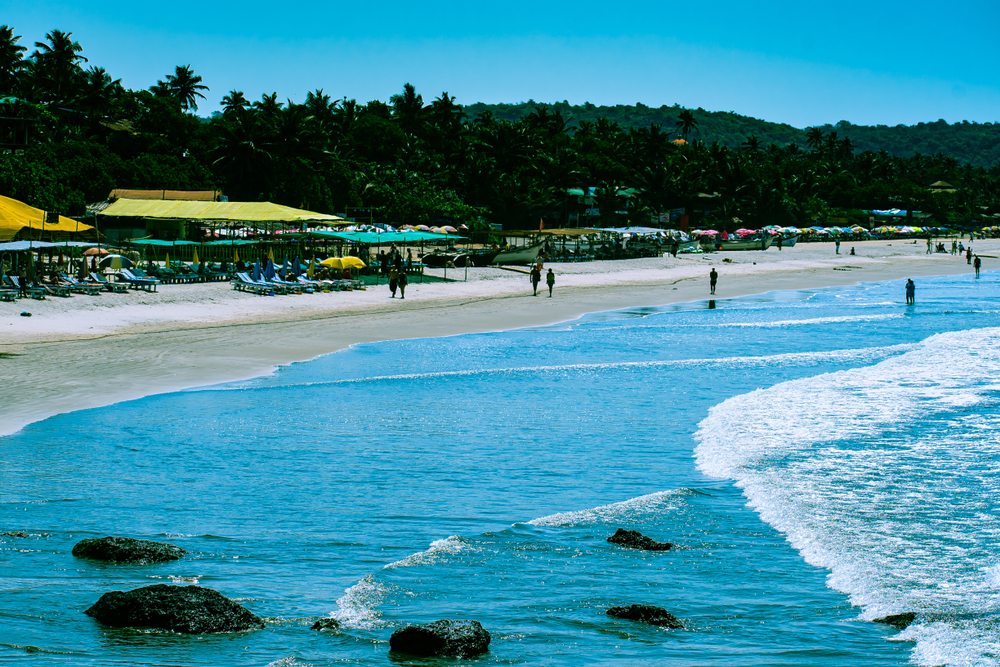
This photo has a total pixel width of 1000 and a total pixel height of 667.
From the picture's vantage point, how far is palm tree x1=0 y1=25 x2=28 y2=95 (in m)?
73.3

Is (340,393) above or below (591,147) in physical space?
below

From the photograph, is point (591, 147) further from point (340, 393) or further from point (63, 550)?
point (63, 550)

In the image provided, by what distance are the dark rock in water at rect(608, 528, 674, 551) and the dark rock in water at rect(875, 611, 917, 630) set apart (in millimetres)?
2489

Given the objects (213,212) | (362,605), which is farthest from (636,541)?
(213,212)

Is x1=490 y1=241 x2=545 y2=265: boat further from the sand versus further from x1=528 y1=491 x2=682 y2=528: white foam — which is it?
x1=528 y1=491 x2=682 y2=528: white foam

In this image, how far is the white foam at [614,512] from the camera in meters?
11.4

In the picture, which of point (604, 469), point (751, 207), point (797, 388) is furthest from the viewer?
point (751, 207)

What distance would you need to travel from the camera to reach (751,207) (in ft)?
368

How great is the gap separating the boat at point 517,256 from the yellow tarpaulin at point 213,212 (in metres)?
13.6

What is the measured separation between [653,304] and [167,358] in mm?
25446

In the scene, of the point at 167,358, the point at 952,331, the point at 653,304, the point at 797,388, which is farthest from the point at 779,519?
the point at 653,304

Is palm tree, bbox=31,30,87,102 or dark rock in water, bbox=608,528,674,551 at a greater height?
palm tree, bbox=31,30,87,102

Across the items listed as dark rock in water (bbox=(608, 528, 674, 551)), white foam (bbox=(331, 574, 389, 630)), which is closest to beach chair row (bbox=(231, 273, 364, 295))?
dark rock in water (bbox=(608, 528, 674, 551))

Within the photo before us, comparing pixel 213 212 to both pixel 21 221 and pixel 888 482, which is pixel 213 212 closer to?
pixel 21 221
